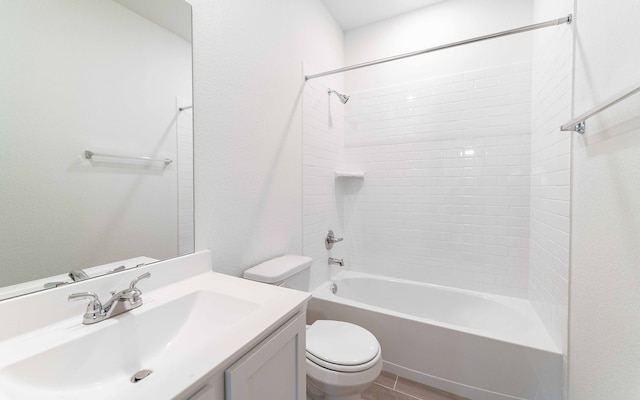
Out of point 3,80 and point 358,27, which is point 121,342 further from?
point 358,27

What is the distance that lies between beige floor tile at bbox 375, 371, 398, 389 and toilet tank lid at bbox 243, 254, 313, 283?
918mm

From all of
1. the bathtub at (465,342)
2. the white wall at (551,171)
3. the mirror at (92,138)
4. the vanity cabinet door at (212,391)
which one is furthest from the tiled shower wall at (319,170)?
the white wall at (551,171)

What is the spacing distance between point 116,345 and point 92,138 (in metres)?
0.65

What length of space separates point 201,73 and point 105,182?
2.05 ft

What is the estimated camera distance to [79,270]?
80 centimetres

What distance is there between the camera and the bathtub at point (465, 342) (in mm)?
1353

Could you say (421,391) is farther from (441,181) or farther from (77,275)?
(77,275)

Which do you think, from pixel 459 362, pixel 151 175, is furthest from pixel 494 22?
pixel 151 175

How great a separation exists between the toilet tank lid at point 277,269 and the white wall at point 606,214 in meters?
1.30

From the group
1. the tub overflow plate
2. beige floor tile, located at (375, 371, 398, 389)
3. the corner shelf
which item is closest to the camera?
the tub overflow plate

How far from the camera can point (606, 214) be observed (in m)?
0.93

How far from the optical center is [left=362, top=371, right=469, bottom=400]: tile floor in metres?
1.51

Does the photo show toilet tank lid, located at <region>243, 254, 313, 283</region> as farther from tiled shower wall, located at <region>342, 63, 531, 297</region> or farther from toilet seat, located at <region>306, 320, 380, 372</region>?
tiled shower wall, located at <region>342, 63, 531, 297</region>

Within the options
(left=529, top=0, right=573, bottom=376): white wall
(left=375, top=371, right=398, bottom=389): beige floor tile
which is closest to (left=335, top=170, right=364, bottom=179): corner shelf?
(left=529, top=0, right=573, bottom=376): white wall
